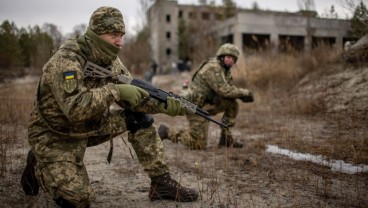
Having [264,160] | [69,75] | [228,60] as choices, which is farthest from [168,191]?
[228,60]

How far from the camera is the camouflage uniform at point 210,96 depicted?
15.2 feet

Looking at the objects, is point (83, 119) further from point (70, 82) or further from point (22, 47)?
point (22, 47)

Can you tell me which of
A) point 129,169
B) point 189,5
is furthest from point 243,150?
point 189,5

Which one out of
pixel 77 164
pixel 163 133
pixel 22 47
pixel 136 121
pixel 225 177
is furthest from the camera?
pixel 22 47

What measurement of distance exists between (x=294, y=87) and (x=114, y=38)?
24.2 feet

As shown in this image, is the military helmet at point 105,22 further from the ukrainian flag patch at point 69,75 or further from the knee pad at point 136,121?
the knee pad at point 136,121

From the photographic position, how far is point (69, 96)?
7.45ft

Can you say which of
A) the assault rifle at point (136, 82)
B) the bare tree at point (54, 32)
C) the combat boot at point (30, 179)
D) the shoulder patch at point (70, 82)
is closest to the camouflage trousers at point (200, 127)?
the assault rifle at point (136, 82)

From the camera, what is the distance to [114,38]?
259cm

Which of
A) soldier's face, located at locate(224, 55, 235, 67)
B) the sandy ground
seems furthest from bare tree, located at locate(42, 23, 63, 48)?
soldier's face, located at locate(224, 55, 235, 67)

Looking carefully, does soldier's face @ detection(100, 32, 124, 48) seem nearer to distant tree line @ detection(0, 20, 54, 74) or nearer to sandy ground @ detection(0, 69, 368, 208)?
sandy ground @ detection(0, 69, 368, 208)

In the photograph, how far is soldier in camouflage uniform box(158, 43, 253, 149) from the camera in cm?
464

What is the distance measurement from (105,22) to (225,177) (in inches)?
75.2

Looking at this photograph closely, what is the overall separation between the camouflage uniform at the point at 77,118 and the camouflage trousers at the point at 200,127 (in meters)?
1.85
